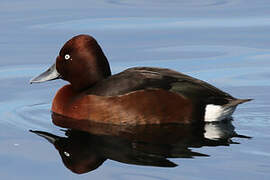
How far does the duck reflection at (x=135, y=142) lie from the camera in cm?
839

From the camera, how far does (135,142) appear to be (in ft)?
29.7

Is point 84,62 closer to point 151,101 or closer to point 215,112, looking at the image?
point 151,101

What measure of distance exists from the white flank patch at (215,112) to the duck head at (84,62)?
1304mm

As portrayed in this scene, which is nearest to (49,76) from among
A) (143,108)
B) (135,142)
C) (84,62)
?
(84,62)

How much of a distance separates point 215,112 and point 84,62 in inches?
65.7

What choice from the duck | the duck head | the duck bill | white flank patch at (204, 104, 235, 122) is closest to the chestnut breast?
the duck

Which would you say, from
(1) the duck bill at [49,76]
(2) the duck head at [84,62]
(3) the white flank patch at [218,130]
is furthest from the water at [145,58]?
(2) the duck head at [84,62]

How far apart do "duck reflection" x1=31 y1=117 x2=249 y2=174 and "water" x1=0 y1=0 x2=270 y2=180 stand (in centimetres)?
12

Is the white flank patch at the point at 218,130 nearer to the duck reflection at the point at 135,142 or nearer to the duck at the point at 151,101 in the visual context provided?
the duck reflection at the point at 135,142

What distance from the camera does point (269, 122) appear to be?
9750 mm

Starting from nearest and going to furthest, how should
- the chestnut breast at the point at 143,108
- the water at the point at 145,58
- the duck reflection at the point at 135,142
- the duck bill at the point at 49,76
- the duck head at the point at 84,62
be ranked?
the water at the point at 145,58, the duck reflection at the point at 135,142, the chestnut breast at the point at 143,108, the duck head at the point at 84,62, the duck bill at the point at 49,76

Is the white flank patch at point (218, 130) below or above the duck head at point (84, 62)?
below

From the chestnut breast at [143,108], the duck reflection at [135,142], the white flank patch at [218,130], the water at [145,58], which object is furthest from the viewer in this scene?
the chestnut breast at [143,108]

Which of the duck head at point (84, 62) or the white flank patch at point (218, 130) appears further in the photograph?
the duck head at point (84, 62)
